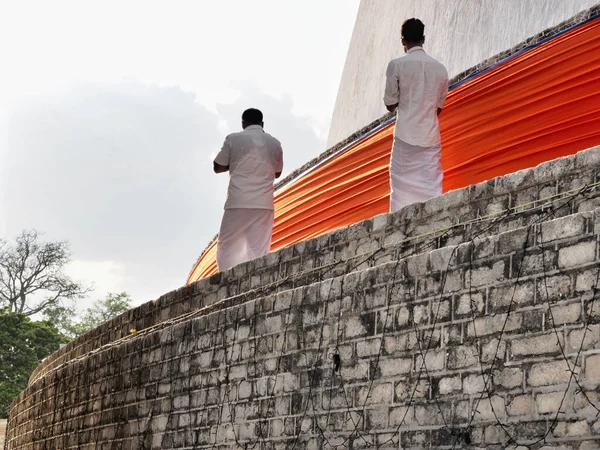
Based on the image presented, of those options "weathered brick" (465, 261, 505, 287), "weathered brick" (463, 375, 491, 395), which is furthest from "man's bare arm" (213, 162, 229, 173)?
"weathered brick" (463, 375, 491, 395)

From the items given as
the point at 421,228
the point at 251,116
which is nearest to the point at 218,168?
the point at 251,116

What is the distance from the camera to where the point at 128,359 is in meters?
7.79

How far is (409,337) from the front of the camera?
482cm

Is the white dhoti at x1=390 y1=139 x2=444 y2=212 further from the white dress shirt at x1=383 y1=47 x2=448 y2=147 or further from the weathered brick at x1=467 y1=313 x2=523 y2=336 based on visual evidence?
the weathered brick at x1=467 y1=313 x2=523 y2=336

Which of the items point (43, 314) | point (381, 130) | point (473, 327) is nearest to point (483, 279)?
point (473, 327)

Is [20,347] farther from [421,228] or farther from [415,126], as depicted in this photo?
[421,228]

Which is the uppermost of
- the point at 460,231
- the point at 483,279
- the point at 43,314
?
the point at 43,314

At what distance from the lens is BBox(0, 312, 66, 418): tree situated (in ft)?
71.8

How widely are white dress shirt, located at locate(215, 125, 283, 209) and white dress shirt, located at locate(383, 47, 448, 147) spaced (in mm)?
1450

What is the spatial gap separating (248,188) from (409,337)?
313 centimetres

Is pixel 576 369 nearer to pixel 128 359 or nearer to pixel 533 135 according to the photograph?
pixel 533 135

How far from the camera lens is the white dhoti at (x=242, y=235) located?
25.5 ft

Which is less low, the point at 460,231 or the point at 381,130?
the point at 381,130

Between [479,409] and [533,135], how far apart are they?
2.71 m
